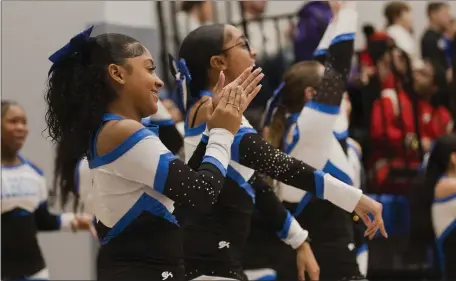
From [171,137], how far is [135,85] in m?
1.43

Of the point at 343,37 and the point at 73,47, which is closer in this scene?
the point at 73,47

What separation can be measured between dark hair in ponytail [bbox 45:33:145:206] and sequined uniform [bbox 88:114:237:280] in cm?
6

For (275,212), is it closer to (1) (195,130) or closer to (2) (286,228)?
(2) (286,228)

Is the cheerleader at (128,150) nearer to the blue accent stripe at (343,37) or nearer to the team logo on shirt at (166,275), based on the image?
the team logo on shirt at (166,275)

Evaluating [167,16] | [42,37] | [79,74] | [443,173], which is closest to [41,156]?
[42,37]

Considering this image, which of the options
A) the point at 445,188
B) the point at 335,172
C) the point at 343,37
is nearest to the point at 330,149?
the point at 335,172

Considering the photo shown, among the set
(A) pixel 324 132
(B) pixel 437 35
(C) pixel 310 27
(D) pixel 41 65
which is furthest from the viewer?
(B) pixel 437 35

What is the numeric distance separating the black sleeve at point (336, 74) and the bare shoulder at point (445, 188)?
66.3 inches

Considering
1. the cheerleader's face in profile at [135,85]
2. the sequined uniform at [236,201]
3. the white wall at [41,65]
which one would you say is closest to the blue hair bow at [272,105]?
the sequined uniform at [236,201]

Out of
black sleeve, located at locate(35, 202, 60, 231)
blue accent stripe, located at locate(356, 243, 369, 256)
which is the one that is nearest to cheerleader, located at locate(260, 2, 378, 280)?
blue accent stripe, located at locate(356, 243, 369, 256)

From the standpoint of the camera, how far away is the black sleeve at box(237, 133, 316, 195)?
10.7 ft

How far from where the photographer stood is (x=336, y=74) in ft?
12.9

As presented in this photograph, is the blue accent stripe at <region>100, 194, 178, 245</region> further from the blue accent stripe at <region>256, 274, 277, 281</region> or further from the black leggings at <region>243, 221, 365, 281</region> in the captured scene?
the blue accent stripe at <region>256, 274, 277, 281</region>

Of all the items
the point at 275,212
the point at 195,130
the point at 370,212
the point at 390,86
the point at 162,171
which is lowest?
the point at 390,86
